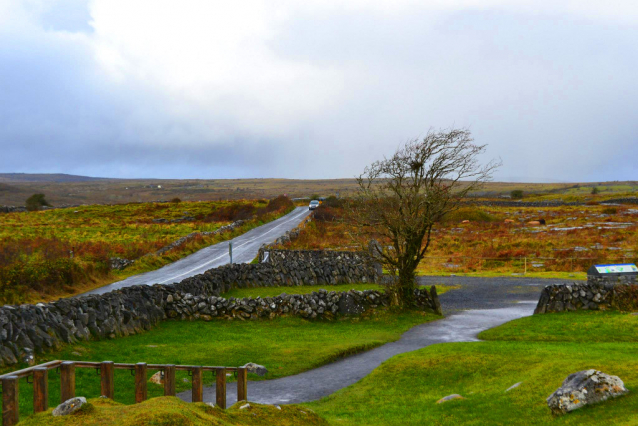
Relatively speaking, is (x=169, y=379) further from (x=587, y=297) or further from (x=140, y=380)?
(x=587, y=297)

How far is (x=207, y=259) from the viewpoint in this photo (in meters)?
44.0

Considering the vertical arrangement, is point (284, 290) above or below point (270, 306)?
below

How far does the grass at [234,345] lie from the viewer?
14.2 metres

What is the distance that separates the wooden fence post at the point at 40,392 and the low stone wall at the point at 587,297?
22.2m

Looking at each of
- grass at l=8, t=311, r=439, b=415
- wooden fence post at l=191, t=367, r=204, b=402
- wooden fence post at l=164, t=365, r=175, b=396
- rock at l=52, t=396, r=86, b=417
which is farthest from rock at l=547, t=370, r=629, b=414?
grass at l=8, t=311, r=439, b=415

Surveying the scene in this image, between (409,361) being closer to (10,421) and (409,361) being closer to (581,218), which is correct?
(10,421)

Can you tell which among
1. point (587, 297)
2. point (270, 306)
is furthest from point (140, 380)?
point (587, 297)

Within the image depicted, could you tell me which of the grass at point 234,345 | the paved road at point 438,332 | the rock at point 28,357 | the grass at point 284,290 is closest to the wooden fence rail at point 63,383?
the grass at point 234,345

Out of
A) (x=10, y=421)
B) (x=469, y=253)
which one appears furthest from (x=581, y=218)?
(x=10, y=421)

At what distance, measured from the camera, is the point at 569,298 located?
978 inches

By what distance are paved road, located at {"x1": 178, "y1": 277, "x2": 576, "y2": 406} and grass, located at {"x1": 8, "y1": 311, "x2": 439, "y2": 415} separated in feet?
2.01

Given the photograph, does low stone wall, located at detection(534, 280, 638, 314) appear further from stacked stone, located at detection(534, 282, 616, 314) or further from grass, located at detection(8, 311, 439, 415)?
grass, located at detection(8, 311, 439, 415)

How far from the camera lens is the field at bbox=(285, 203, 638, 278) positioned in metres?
42.8

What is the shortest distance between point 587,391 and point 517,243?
47201 millimetres
